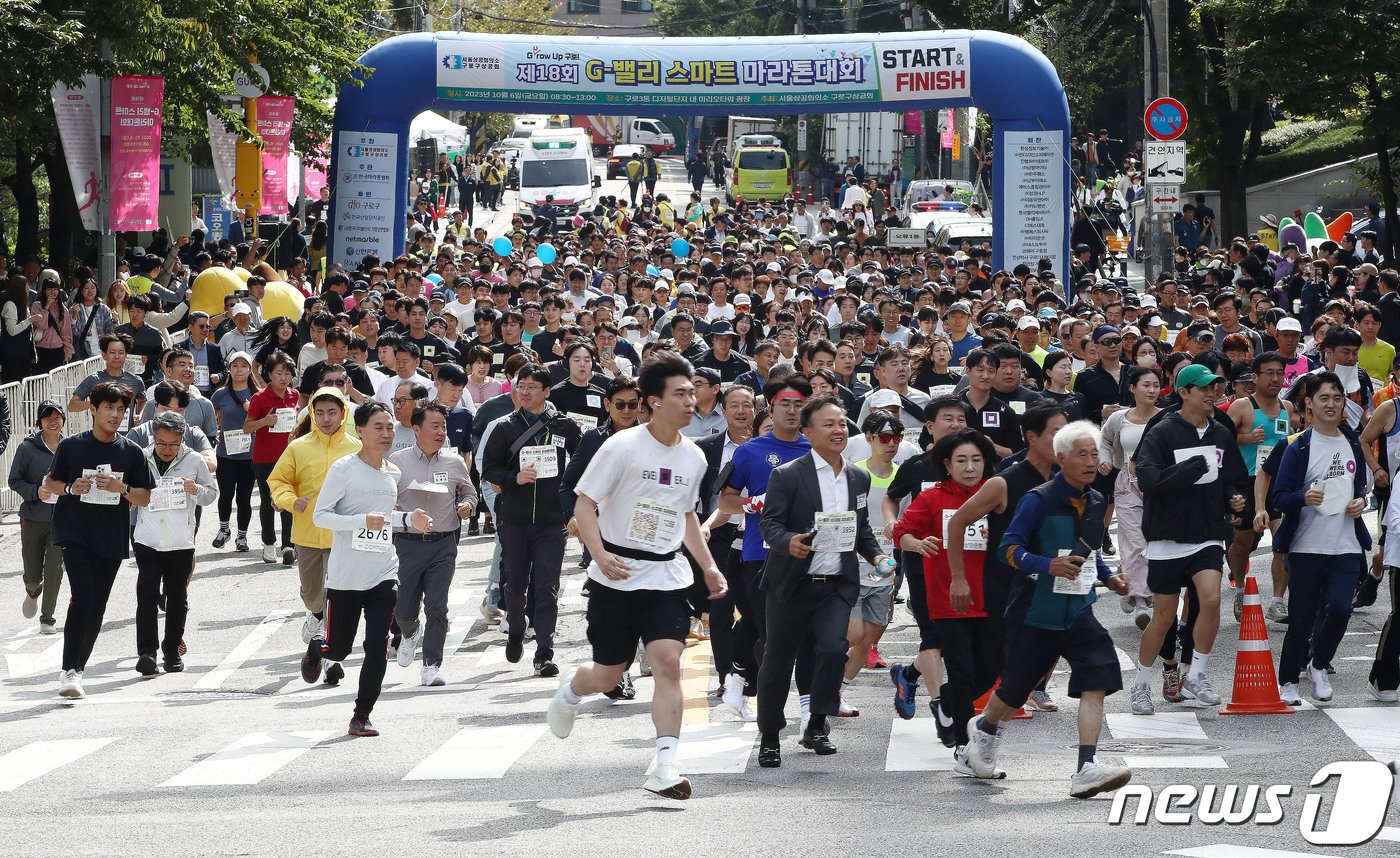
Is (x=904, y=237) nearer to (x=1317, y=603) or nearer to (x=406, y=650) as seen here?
(x=406, y=650)

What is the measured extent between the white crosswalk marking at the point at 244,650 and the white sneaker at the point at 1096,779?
19.5 ft

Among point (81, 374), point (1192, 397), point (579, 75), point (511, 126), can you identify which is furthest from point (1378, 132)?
point (511, 126)

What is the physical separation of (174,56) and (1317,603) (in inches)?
735

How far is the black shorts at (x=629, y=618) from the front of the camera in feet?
27.3

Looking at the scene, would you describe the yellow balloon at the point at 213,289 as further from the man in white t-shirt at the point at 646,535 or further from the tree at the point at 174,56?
the man in white t-shirt at the point at 646,535

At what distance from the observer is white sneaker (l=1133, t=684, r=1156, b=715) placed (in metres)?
10.3

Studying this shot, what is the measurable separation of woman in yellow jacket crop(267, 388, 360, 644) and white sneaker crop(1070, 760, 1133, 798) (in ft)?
17.1

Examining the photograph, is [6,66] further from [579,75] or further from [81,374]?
[579,75]

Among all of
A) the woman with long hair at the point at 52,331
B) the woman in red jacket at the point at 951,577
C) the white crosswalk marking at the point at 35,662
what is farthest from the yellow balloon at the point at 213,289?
the woman in red jacket at the point at 951,577

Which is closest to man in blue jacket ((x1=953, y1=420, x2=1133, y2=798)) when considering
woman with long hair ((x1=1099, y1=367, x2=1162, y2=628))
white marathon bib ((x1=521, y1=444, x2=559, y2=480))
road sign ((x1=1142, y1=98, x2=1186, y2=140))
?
woman with long hair ((x1=1099, y1=367, x2=1162, y2=628))

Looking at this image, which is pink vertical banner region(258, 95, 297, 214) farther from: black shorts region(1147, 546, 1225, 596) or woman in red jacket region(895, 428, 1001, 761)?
woman in red jacket region(895, 428, 1001, 761)

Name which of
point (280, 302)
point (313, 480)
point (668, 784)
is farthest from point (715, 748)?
point (280, 302)

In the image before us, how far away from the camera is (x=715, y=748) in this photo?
950 centimetres

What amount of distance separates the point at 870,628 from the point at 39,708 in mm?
4703
